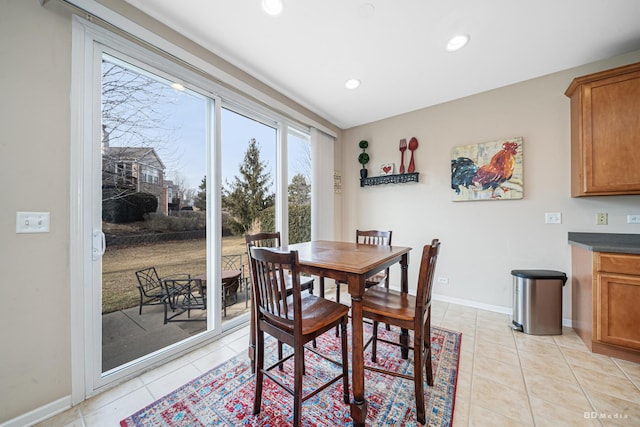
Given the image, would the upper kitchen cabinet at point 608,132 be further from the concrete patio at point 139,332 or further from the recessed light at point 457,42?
the concrete patio at point 139,332

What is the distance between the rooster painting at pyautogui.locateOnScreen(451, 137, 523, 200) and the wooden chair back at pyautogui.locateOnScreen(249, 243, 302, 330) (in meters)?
2.79

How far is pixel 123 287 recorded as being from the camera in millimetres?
1822

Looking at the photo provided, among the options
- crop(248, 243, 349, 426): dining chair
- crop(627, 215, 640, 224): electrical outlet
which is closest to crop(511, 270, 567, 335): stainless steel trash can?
crop(627, 215, 640, 224): electrical outlet

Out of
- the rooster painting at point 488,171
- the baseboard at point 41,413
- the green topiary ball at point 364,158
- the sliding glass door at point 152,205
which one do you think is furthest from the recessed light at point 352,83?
the baseboard at point 41,413

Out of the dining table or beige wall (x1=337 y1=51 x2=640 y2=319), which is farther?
beige wall (x1=337 y1=51 x2=640 y2=319)

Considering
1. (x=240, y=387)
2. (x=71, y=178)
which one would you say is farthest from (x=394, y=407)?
(x=71, y=178)

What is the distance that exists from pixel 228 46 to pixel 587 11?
116 inches

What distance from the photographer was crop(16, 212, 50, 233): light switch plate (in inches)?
53.5

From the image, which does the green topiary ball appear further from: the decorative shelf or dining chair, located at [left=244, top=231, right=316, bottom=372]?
dining chair, located at [left=244, top=231, right=316, bottom=372]

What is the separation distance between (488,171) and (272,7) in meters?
2.92

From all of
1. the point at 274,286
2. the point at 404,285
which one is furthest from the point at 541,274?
the point at 274,286

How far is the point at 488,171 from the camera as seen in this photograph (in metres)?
2.95

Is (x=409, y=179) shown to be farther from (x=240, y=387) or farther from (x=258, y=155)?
(x=240, y=387)

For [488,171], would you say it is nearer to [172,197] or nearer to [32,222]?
[172,197]
